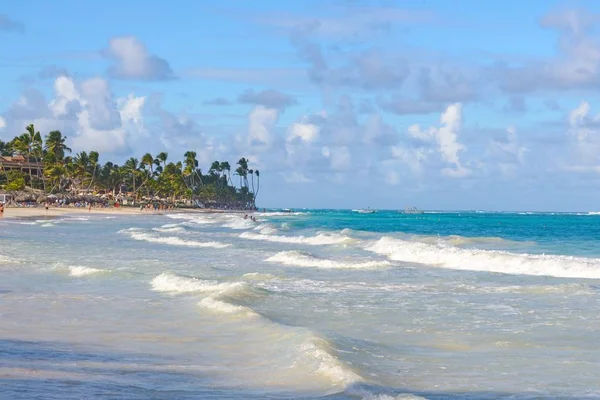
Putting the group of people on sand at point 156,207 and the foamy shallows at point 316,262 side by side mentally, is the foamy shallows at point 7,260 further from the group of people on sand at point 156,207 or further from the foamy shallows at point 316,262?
the group of people on sand at point 156,207

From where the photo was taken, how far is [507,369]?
39.6 feet

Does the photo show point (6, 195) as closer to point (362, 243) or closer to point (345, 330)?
point (362, 243)

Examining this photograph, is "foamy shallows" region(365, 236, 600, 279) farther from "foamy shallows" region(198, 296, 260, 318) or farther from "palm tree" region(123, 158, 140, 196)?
"palm tree" region(123, 158, 140, 196)

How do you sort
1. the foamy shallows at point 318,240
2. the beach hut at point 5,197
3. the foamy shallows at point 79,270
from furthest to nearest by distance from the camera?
the beach hut at point 5,197 → the foamy shallows at point 318,240 → the foamy shallows at point 79,270

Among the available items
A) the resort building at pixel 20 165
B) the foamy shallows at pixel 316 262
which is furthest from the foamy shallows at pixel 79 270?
the resort building at pixel 20 165

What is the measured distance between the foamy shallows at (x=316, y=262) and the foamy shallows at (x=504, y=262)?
338 centimetres

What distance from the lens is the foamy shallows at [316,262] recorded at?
105 feet

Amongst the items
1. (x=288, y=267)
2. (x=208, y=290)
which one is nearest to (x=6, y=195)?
(x=288, y=267)

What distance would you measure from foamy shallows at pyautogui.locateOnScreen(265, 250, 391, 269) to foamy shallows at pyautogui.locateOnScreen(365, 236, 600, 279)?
3.38 meters

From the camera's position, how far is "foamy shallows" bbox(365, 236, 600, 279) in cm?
3012

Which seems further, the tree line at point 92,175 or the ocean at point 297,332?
the tree line at point 92,175

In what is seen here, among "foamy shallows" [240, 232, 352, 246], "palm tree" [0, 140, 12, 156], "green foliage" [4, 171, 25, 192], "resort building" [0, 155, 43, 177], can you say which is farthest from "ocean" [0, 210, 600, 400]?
"palm tree" [0, 140, 12, 156]

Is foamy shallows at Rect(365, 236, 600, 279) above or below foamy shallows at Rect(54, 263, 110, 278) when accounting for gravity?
above

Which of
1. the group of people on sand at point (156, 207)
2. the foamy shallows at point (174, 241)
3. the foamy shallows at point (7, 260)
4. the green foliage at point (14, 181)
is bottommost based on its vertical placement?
the foamy shallows at point (174, 241)
